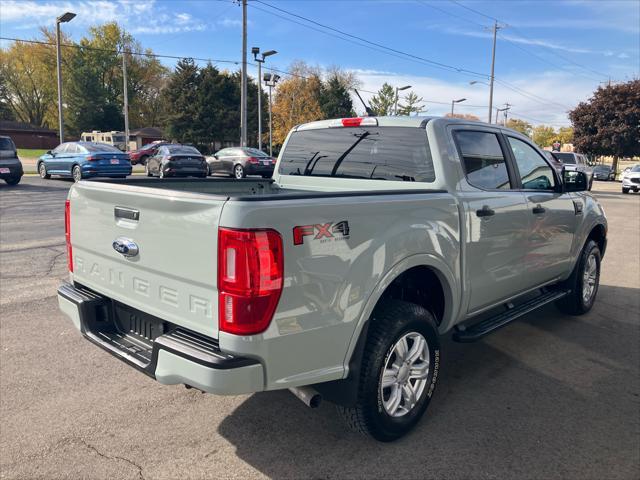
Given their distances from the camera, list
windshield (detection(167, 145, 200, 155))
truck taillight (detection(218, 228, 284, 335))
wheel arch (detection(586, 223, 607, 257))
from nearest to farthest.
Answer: truck taillight (detection(218, 228, 284, 335))
wheel arch (detection(586, 223, 607, 257))
windshield (detection(167, 145, 200, 155))

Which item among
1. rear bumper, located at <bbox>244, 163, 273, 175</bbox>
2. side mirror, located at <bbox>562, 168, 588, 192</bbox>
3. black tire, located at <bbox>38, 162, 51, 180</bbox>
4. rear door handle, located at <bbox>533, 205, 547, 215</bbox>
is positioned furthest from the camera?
rear bumper, located at <bbox>244, 163, 273, 175</bbox>

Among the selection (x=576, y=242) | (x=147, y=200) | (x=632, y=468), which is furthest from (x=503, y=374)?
(x=147, y=200)

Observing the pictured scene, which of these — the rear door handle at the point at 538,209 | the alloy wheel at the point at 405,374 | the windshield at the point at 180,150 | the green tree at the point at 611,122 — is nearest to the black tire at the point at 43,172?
the windshield at the point at 180,150

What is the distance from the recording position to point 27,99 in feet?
264

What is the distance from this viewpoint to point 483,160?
393 centimetres

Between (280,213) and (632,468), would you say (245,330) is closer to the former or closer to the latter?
(280,213)

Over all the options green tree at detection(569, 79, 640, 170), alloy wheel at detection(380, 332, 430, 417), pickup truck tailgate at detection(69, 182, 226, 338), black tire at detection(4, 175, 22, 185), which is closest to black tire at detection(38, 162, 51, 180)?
black tire at detection(4, 175, 22, 185)

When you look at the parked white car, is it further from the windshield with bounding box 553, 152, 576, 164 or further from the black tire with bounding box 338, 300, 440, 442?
the black tire with bounding box 338, 300, 440, 442

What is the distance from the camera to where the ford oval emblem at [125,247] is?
2.79 metres

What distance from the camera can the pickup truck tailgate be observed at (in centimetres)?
239

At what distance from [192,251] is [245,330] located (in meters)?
0.47

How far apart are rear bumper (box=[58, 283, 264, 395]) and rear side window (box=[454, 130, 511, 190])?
7.30ft

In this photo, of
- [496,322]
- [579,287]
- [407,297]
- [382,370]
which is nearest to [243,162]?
[579,287]

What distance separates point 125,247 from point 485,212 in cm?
239
